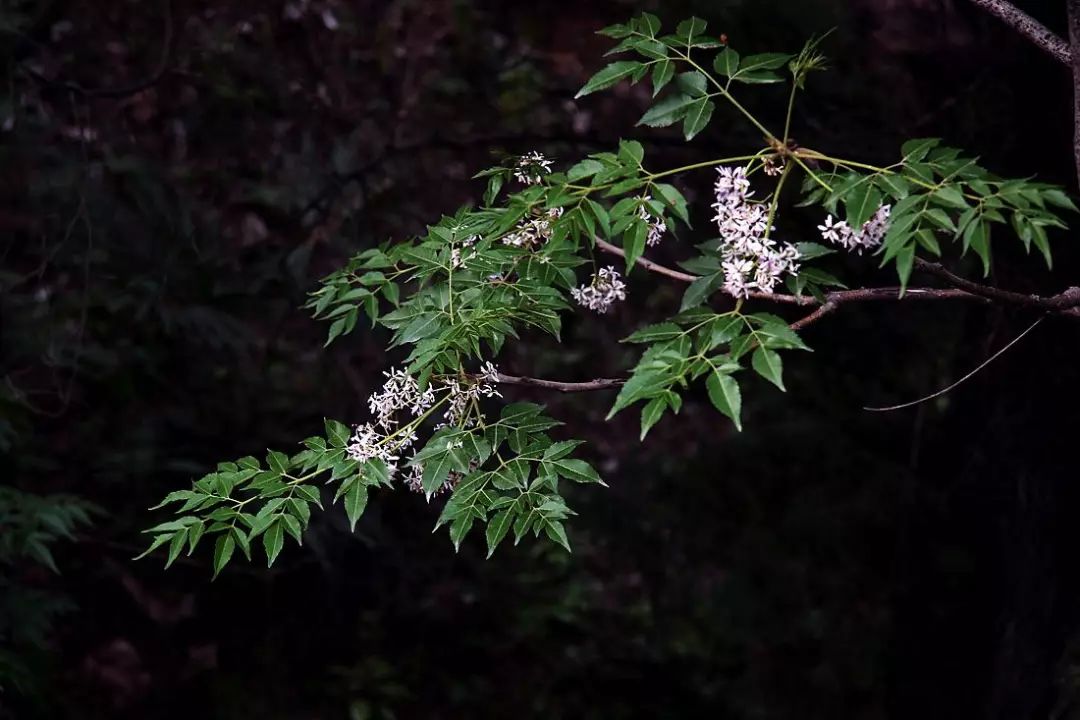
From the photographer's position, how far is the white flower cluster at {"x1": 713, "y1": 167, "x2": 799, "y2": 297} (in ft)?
3.76

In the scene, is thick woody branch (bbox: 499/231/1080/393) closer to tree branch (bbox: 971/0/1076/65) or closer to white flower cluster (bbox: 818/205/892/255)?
white flower cluster (bbox: 818/205/892/255)

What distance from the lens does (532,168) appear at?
4.91 ft

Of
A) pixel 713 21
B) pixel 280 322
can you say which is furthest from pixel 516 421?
pixel 280 322

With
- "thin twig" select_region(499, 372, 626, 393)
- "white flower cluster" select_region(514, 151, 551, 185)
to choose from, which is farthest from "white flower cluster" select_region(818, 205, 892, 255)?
"white flower cluster" select_region(514, 151, 551, 185)

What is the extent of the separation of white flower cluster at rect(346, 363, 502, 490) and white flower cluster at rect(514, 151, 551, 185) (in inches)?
9.8

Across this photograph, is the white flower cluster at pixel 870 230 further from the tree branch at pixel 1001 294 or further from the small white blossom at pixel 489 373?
the small white blossom at pixel 489 373

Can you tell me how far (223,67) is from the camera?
3725mm

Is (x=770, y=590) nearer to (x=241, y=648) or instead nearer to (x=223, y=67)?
(x=241, y=648)

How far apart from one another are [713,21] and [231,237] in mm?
1527

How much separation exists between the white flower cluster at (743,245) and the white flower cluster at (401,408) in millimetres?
352

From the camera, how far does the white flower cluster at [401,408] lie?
1.35 metres

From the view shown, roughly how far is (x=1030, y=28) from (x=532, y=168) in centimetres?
58

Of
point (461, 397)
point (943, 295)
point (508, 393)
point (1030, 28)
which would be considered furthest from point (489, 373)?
point (508, 393)

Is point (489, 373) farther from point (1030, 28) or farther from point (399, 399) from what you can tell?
point (1030, 28)
